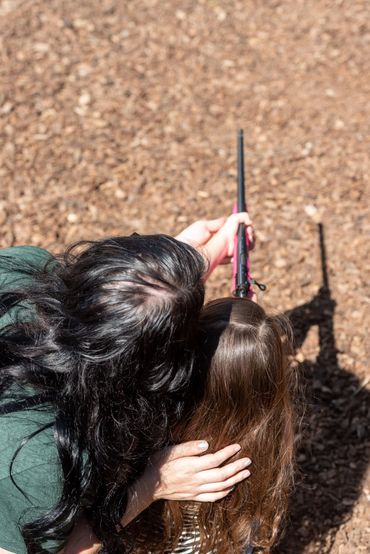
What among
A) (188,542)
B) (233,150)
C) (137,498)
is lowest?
(188,542)

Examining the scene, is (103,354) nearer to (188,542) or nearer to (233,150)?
(188,542)

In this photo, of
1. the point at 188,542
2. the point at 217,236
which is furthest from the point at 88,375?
the point at 217,236

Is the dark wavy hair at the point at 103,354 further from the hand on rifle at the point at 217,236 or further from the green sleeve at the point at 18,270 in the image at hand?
the hand on rifle at the point at 217,236

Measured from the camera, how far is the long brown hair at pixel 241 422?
160cm

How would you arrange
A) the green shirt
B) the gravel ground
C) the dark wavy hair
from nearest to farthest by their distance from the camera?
the dark wavy hair, the green shirt, the gravel ground

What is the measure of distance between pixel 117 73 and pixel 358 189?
1.25 m

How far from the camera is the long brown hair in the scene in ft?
5.26

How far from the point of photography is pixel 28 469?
144 cm

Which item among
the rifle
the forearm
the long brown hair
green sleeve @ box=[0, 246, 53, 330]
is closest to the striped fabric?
the long brown hair

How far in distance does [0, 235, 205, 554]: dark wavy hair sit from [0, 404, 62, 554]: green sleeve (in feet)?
0.06

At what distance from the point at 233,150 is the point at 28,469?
215 cm

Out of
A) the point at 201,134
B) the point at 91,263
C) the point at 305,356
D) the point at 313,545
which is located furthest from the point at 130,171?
the point at 91,263

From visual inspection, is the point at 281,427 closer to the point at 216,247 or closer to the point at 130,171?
the point at 216,247

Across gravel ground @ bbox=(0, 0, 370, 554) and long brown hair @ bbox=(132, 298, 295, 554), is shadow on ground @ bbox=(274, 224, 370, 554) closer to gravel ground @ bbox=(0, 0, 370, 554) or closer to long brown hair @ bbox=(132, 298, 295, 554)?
gravel ground @ bbox=(0, 0, 370, 554)
